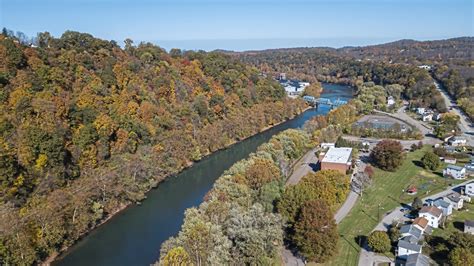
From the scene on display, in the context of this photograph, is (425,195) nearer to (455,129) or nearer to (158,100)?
(455,129)

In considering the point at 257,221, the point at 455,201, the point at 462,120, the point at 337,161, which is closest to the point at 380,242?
the point at 257,221

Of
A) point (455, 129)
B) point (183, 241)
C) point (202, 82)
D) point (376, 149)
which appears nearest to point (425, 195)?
point (376, 149)

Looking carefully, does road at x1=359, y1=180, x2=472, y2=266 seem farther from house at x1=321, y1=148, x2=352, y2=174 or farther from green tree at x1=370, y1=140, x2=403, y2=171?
house at x1=321, y1=148, x2=352, y2=174

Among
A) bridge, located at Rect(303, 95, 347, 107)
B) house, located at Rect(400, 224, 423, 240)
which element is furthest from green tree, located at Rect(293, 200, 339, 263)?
bridge, located at Rect(303, 95, 347, 107)

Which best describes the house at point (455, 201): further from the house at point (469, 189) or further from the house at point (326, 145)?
the house at point (326, 145)

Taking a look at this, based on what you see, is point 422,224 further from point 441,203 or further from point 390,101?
point 390,101

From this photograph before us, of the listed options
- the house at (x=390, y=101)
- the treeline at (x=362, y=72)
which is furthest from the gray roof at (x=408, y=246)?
the house at (x=390, y=101)
